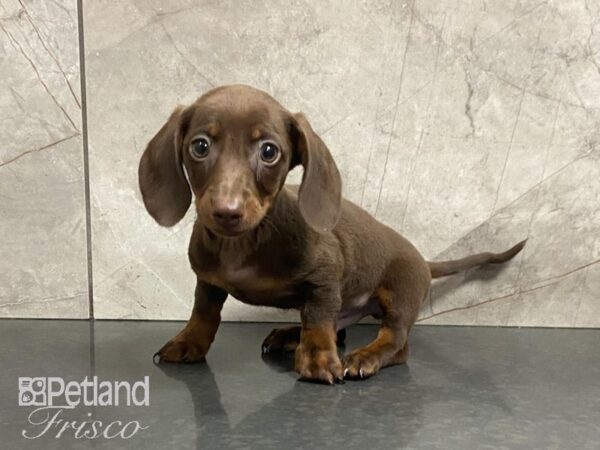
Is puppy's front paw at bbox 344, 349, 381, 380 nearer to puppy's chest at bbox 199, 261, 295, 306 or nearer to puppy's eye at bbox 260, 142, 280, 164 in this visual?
puppy's chest at bbox 199, 261, 295, 306

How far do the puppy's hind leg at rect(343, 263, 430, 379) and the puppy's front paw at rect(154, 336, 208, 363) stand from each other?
1.29 feet

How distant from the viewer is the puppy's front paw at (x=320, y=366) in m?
1.74

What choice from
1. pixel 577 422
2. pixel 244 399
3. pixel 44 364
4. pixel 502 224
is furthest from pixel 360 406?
pixel 502 224

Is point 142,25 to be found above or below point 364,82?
above

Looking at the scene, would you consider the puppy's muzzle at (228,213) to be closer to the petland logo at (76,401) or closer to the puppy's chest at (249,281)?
the puppy's chest at (249,281)

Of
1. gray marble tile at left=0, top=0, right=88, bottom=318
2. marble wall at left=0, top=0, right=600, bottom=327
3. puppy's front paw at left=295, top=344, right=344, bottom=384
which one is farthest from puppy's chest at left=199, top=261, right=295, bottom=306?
gray marble tile at left=0, top=0, right=88, bottom=318

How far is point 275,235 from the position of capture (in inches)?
71.8

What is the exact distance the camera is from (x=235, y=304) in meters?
2.48

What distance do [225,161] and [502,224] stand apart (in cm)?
124

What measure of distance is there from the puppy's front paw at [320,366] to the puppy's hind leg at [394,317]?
0.07 meters

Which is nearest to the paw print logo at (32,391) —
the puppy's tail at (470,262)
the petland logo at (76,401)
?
the petland logo at (76,401)

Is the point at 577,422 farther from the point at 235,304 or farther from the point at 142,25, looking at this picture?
the point at 142,25

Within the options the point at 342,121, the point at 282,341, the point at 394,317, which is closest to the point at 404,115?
the point at 342,121

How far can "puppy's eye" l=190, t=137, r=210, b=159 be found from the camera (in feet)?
5.34
